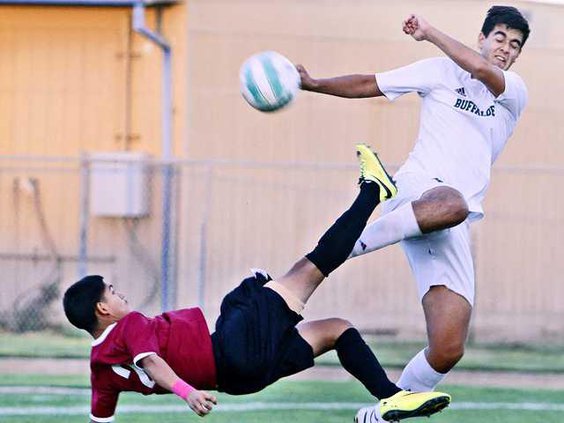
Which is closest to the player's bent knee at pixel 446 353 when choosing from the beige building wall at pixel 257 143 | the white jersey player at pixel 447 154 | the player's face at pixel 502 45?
the white jersey player at pixel 447 154

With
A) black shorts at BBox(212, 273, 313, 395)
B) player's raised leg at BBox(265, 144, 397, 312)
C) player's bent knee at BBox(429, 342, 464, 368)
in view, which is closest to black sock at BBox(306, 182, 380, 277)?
player's raised leg at BBox(265, 144, 397, 312)

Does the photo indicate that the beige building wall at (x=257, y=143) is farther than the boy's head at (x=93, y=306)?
Yes

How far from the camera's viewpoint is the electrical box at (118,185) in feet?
47.2

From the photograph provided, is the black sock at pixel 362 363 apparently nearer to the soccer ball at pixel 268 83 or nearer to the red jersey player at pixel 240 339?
the red jersey player at pixel 240 339

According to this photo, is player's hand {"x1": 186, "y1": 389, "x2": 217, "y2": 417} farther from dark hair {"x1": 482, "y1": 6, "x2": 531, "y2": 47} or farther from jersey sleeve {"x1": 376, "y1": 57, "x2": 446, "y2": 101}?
dark hair {"x1": 482, "y1": 6, "x2": 531, "y2": 47}

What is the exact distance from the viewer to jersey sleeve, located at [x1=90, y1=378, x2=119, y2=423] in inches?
287

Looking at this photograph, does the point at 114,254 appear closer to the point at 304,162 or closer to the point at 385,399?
the point at 304,162

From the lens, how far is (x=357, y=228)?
24.2 ft

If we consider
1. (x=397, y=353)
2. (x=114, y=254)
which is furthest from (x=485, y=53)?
(x=114, y=254)

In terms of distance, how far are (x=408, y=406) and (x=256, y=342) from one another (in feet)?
2.75

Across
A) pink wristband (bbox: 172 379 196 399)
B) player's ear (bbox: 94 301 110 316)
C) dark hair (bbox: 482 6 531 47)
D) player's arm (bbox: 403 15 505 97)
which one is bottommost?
pink wristband (bbox: 172 379 196 399)

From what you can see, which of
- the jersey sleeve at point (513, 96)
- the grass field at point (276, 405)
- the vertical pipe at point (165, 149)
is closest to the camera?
the jersey sleeve at point (513, 96)

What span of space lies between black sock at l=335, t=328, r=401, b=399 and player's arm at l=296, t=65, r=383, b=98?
1322 mm

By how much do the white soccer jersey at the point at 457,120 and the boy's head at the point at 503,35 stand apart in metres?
0.11
